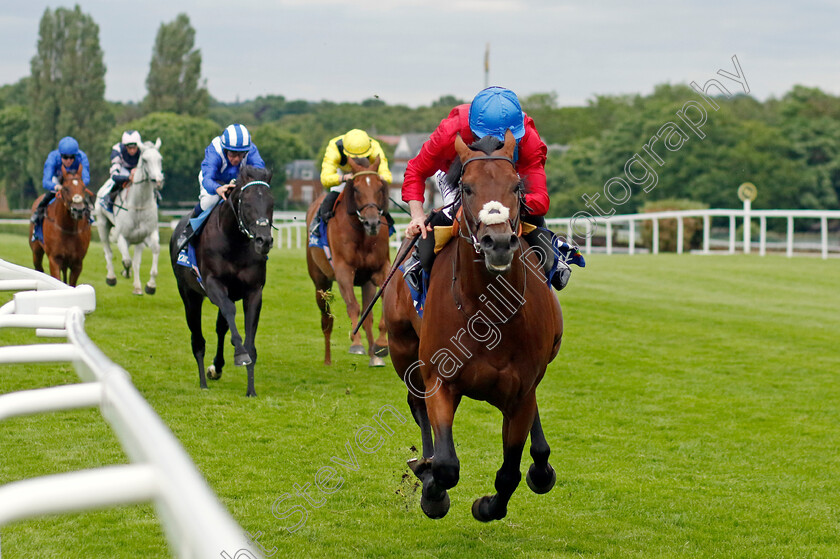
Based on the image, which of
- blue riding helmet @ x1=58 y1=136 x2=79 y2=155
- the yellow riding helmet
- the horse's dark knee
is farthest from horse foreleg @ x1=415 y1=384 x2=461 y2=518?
blue riding helmet @ x1=58 y1=136 x2=79 y2=155

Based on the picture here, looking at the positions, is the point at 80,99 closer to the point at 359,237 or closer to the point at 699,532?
the point at 359,237

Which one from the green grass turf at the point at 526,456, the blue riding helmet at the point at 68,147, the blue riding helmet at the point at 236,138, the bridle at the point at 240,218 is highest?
the blue riding helmet at the point at 68,147

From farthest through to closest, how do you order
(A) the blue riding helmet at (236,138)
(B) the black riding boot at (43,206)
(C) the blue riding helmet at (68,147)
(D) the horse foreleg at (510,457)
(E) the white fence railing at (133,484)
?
(B) the black riding boot at (43,206) → (C) the blue riding helmet at (68,147) → (A) the blue riding helmet at (236,138) → (D) the horse foreleg at (510,457) → (E) the white fence railing at (133,484)

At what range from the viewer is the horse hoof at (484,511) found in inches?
187

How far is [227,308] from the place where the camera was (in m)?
8.19

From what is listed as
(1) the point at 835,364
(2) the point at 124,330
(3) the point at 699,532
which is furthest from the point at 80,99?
(3) the point at 699,532

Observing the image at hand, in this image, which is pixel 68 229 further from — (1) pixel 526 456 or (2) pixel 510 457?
(2) pixel 510 457

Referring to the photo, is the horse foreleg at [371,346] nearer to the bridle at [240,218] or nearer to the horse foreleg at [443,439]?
the bridle at [240,218]

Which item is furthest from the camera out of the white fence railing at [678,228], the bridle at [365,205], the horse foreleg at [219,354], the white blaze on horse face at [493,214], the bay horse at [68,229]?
the white fence railing at [678,228]

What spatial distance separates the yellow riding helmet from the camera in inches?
369

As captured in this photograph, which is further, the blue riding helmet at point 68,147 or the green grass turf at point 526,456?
the blue riding helmet at point 68,147

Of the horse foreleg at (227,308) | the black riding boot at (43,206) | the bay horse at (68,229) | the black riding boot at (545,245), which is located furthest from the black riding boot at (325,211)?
the black riding boot at (545,245)

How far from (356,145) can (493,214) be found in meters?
5.79

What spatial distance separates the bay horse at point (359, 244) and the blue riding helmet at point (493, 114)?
15.2 ft
